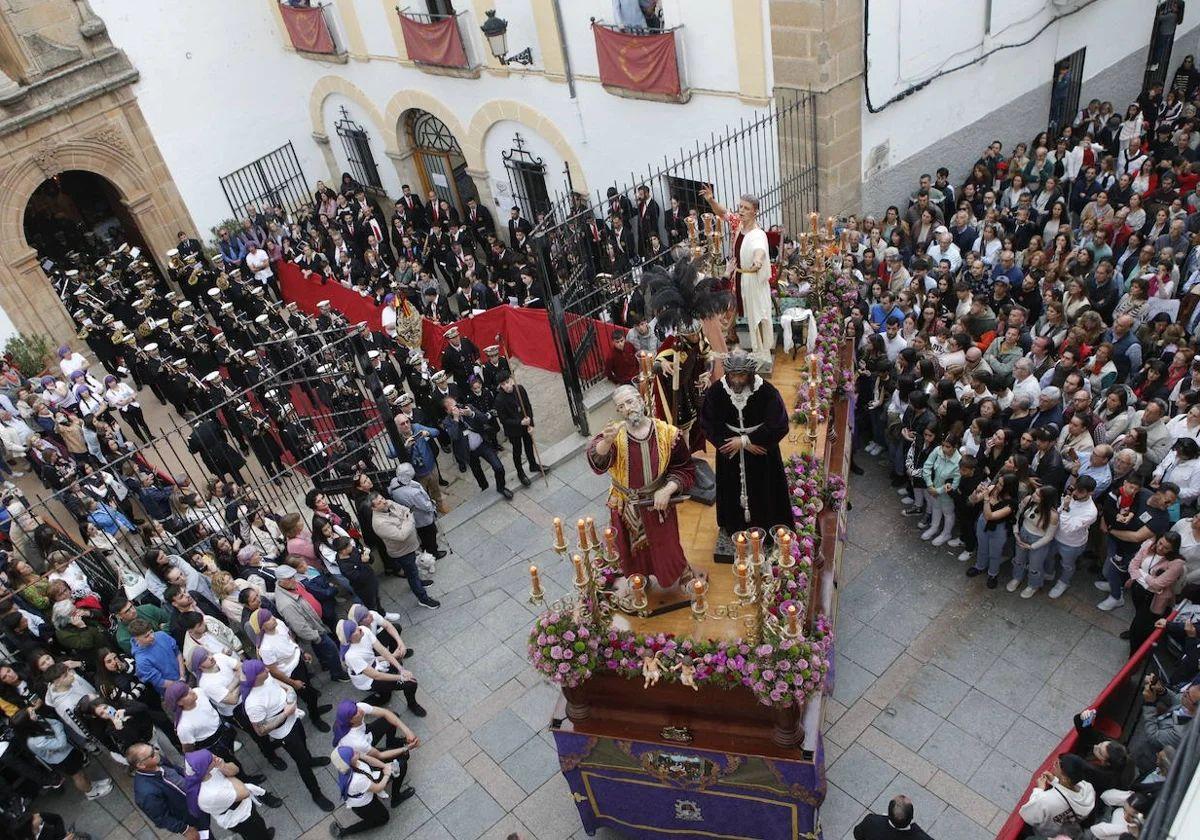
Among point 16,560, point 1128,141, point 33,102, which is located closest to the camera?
point 16,560

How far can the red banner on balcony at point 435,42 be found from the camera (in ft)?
52.5

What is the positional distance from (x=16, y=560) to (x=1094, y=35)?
17.5 m

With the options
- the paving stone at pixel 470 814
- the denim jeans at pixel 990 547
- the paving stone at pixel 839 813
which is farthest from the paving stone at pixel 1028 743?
the paving stone at pixel 470 814

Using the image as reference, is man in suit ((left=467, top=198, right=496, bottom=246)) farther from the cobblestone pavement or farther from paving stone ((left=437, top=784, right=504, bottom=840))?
paving stone ((left=437, top=784, right=504, bottom=840))

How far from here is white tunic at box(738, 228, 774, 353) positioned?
798 cm

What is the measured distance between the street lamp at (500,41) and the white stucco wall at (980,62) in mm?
5888

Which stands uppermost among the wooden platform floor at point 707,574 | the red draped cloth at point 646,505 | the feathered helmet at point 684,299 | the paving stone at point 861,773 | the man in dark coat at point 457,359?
the feathered helmet at point 684,299

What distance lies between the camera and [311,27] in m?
18.4

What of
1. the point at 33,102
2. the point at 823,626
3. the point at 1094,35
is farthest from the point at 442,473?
the point at 1094,35

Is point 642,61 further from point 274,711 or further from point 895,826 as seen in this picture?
point 895,826

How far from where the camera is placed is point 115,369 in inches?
625

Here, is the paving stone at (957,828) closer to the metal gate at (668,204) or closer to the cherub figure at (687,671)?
the cherub figure at (687,671)

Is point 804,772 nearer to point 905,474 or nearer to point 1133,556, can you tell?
point 1133,556

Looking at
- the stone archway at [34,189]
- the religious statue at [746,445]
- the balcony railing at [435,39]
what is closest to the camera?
the religious statue at [746,445]
